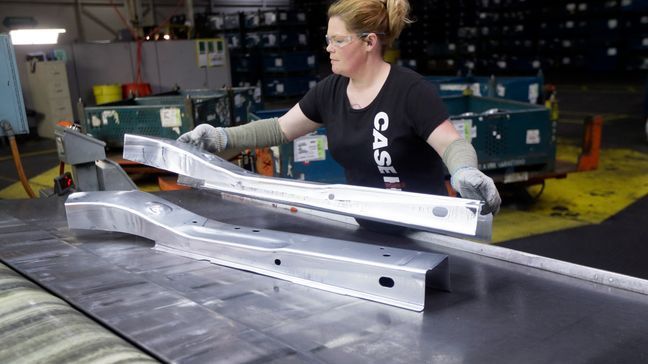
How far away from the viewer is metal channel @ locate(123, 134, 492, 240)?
3.78 feet

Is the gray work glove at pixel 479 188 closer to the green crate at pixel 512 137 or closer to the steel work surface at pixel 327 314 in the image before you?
the steel work surface at pixel 327 314

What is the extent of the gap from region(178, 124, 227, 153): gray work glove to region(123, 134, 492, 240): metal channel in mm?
112

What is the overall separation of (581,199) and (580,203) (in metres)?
0.14

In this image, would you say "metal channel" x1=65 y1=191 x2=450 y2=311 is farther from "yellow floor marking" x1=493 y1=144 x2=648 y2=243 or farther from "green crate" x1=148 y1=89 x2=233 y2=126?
"green crate" x1=148 y1=89 x2=233 y2=126

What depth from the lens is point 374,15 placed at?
1.77m

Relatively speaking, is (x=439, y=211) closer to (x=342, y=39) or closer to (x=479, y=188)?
(x=479, y=188)

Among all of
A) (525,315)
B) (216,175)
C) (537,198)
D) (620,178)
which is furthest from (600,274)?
(620,178)

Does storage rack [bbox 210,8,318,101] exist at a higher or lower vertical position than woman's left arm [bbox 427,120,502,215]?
higher

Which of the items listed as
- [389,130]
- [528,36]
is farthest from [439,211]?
[528,36]

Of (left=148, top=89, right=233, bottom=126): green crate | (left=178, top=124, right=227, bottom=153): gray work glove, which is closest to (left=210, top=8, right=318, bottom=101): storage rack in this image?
(left=148, top=89, right=233, bottom=126): green crate

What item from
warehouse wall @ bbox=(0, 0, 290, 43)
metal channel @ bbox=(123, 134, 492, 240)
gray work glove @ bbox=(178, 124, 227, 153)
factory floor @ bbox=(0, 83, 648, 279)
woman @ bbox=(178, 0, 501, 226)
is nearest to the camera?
metal channel @ bbox=(123, 134, 492, 240)

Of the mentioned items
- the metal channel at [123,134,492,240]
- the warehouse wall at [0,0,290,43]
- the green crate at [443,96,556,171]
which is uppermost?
the warehouse wall at [0,0,290,43]

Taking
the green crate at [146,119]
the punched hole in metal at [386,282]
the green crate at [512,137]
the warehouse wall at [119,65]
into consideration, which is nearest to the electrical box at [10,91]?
the punched hole in metal at [386,282]

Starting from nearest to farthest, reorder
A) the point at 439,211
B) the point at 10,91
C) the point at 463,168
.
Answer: the point at 439,211 → the point at 463,168 → the point at 10,91
